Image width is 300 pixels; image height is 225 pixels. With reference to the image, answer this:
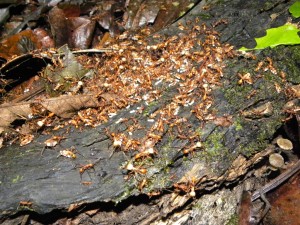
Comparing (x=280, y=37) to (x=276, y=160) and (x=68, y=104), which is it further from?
(x=68, y=104)

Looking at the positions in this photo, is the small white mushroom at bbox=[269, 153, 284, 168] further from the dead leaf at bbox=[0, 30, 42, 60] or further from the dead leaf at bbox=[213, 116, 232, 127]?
the dead leaf at bbox=[0, 30, 42, 60]

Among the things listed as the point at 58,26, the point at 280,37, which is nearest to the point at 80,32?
the point at 58,26

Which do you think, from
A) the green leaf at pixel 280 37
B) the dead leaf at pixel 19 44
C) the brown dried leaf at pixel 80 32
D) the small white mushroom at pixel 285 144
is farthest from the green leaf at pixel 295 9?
the dead leaf at pixel 19 44

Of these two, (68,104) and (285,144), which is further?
(285,144)

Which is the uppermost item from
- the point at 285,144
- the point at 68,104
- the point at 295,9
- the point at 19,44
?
the point at 295,9

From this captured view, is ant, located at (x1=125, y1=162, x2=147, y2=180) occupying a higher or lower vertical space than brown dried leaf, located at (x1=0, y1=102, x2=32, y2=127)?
lower

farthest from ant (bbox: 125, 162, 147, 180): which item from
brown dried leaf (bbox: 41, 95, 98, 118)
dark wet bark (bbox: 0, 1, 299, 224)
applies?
brown dried leaf (bbox: 41, 95, 98, 118)

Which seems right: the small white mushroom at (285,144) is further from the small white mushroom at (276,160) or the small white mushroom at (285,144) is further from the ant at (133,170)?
the ant at (133,170)
